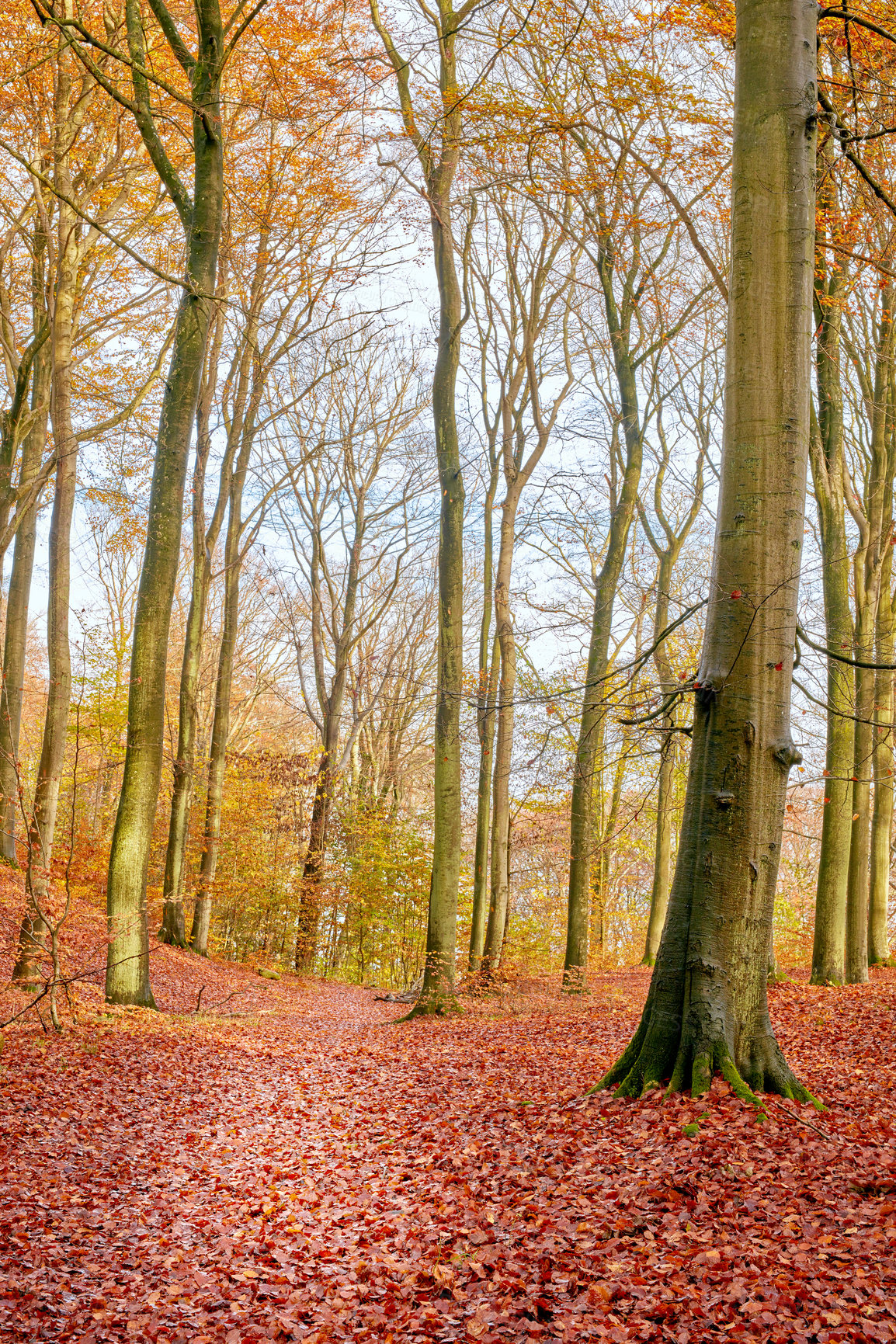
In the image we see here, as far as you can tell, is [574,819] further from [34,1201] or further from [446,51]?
[446,51]

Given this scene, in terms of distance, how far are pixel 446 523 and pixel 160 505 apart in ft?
11.7

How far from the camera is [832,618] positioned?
1024cm

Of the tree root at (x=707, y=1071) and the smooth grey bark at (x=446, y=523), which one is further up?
the smooth grey bark at (x=446, y=523)

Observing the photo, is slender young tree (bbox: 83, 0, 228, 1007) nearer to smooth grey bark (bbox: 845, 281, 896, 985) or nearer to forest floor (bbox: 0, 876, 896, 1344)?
forest floor (bbox: 0, 876, 896, 1344)

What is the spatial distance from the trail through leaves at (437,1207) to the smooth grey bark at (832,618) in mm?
3570

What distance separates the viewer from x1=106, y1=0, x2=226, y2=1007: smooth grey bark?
8172mm

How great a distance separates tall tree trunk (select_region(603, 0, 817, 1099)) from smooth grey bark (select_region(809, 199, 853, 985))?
5137 millimetres

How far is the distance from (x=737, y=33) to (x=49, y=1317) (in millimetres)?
7369

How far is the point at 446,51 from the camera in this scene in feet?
34.0

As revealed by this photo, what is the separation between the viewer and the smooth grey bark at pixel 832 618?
9.88 metres

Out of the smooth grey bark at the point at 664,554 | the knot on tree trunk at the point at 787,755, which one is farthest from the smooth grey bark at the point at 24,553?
the knot on tree trunk at the point at 787,755

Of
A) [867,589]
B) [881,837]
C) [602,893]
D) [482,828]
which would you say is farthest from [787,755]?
[602,893]

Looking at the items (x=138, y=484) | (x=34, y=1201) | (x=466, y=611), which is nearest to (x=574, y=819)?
(x=34, y=1201)

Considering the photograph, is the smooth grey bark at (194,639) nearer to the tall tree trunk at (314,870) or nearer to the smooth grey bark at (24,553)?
the smooth grey bark at (24,553)
